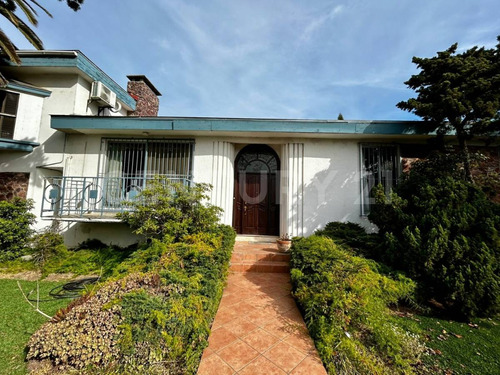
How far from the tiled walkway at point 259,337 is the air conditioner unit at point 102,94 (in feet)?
23.8

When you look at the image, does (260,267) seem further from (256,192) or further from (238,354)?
(256,192)

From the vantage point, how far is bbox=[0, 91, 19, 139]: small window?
6059 millimetres

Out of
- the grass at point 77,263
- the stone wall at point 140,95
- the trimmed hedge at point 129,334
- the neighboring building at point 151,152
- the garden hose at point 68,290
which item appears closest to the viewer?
the trimmed hedge at point 129,334

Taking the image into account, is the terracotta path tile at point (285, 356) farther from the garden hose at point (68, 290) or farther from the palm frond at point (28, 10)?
the palm frond at point (28, 10)

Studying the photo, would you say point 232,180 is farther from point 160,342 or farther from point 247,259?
point 160,342

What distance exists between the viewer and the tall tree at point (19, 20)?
5176 millimetres

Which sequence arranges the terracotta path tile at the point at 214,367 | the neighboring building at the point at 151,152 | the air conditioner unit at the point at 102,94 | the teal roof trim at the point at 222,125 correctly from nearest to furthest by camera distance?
the terracotta path tile at the point at 214,367
the teal roof trim at the point at 222,125
the neighboring building at the point at 151,152
the air conditioner unit at the point at 102,94

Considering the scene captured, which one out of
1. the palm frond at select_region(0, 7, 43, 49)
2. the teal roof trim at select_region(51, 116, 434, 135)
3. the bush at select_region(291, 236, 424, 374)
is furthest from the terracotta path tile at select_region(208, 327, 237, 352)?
the palm frond at select_region(0, 7, 43, 49)

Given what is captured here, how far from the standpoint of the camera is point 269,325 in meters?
2.59

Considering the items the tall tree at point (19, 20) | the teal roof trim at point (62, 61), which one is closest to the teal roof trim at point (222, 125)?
the tall tree at point (19, 20)

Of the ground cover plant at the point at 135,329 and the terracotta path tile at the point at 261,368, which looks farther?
the terracotta path tile at the point at 261,368

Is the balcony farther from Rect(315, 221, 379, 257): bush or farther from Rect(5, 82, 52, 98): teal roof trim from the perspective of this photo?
Rect(315, 221, 379, 257): bush

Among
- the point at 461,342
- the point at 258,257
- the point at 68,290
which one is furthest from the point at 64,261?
the point at 461,342

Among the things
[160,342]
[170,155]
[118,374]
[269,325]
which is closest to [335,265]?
[269,325]
